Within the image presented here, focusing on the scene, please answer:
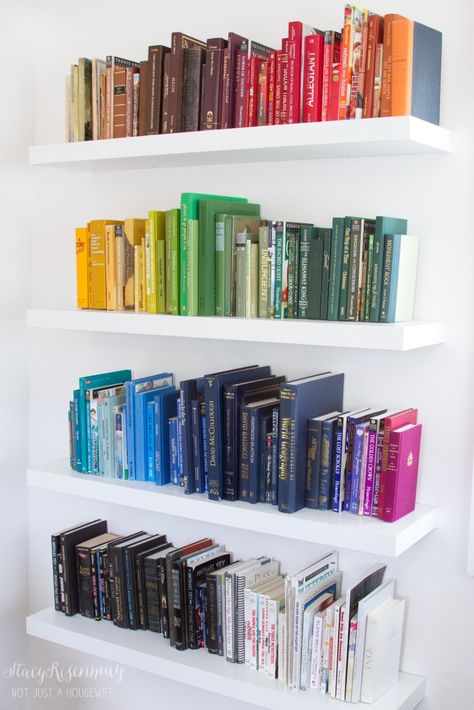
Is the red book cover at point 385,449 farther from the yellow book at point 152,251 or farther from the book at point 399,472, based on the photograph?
the yellow book at point 152,251

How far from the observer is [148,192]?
2.24m

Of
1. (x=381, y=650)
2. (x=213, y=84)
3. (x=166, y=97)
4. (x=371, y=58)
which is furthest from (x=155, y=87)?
(x=381, y=650)

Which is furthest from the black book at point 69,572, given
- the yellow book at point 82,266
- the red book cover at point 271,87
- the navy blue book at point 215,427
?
the red book cover at point 271,87

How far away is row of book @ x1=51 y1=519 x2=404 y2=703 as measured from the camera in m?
1.78

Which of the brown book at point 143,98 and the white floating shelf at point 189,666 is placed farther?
the brown book at point 143,98

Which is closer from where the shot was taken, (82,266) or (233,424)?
(233,424)

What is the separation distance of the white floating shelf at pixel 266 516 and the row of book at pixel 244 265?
0.42m

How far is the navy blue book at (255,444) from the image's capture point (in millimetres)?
1854

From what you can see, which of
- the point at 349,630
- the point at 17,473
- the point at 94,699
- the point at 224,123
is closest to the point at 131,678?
the point at 94,699

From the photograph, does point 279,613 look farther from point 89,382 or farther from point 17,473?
point 17,473

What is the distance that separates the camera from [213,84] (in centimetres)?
185

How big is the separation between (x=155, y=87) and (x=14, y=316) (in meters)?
0.85

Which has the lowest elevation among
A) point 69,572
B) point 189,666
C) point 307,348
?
point 189,666

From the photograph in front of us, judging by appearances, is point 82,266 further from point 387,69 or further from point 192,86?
point 387,69
